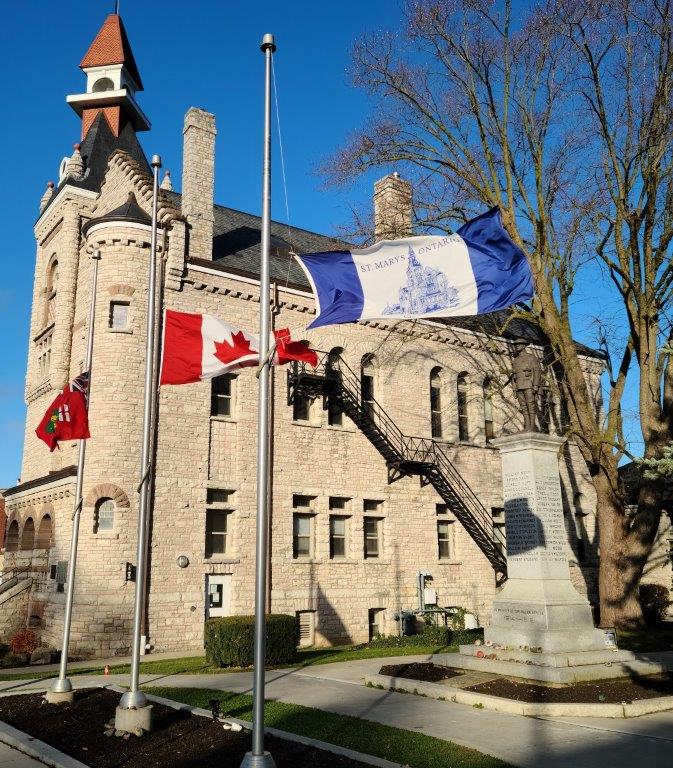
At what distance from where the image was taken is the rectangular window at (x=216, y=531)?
22.2 metres

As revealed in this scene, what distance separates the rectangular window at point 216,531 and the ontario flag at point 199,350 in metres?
13.2

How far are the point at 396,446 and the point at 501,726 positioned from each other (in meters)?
17.4

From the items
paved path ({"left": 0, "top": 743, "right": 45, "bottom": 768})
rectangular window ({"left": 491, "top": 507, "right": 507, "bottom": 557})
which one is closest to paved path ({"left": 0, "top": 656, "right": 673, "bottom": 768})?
paved path ({"left": 0, "top": 743, "right": 45, "bottom": 768})

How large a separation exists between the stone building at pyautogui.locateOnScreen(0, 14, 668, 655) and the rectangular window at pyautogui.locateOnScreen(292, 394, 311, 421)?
0.08m

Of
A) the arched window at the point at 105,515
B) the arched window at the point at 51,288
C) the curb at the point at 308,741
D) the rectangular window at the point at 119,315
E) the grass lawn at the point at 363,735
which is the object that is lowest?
the grass lawn at the point at 363,735

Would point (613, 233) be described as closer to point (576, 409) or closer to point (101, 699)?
point (576, 409)

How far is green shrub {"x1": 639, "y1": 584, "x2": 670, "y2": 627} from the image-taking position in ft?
91.9

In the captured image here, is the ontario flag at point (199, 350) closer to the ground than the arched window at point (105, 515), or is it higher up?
higher up

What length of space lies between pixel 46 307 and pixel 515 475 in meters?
21.3

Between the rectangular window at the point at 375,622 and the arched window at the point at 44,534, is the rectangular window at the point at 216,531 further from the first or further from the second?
the rectangular window at the point at 375,622

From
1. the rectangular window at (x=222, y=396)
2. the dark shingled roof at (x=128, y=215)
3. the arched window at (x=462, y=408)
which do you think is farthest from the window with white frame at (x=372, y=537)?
the dark shingled roof at (x=128, y=215)

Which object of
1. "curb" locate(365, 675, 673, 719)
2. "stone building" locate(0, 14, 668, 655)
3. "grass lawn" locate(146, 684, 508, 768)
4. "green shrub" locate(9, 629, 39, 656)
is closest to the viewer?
"grass lawn" locate(146, 684, 508, 768)

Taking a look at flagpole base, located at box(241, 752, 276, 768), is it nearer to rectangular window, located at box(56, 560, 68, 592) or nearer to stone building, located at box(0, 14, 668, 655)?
stone building, located at box(0, 14, 668, 655)

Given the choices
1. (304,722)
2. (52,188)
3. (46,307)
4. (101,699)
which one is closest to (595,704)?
(304,722)
